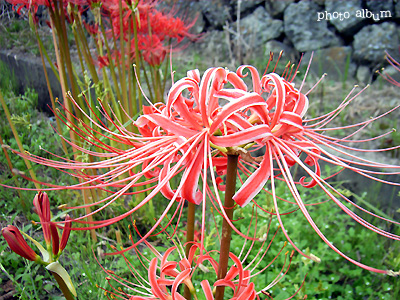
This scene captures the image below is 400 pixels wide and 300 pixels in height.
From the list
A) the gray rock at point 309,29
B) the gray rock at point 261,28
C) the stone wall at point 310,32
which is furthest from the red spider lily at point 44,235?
the gray rock at point 309,29

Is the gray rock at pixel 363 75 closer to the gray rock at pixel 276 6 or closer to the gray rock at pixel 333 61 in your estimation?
the gray rock at pixel 333 61

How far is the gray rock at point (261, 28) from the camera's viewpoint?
16.1 ft

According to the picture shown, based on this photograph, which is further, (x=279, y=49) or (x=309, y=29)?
(x=279, y=49)

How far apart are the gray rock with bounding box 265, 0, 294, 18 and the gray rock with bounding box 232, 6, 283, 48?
2.8 inches

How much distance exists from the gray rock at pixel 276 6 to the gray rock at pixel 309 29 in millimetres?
99

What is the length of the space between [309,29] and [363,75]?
3.45ft

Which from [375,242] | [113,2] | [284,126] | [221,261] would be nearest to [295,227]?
[375,242]

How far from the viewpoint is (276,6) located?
4914 millimetres

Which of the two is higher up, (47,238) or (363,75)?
(47,238)

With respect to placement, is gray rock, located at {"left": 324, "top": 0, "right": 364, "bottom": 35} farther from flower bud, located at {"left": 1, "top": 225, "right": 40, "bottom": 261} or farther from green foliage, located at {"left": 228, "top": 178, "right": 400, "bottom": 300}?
flower bud, located at {"left": 1, "top": 225, "right": 40, "bottom": 261}

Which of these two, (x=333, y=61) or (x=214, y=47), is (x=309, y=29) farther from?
(x=214, y=47)

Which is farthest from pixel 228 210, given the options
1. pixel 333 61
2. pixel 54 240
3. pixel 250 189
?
pixel 333 61

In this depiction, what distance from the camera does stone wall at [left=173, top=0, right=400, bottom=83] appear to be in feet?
14.4

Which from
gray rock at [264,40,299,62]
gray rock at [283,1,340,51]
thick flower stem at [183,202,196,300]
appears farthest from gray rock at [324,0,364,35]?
thick flower stem at [183,202,196,300]
